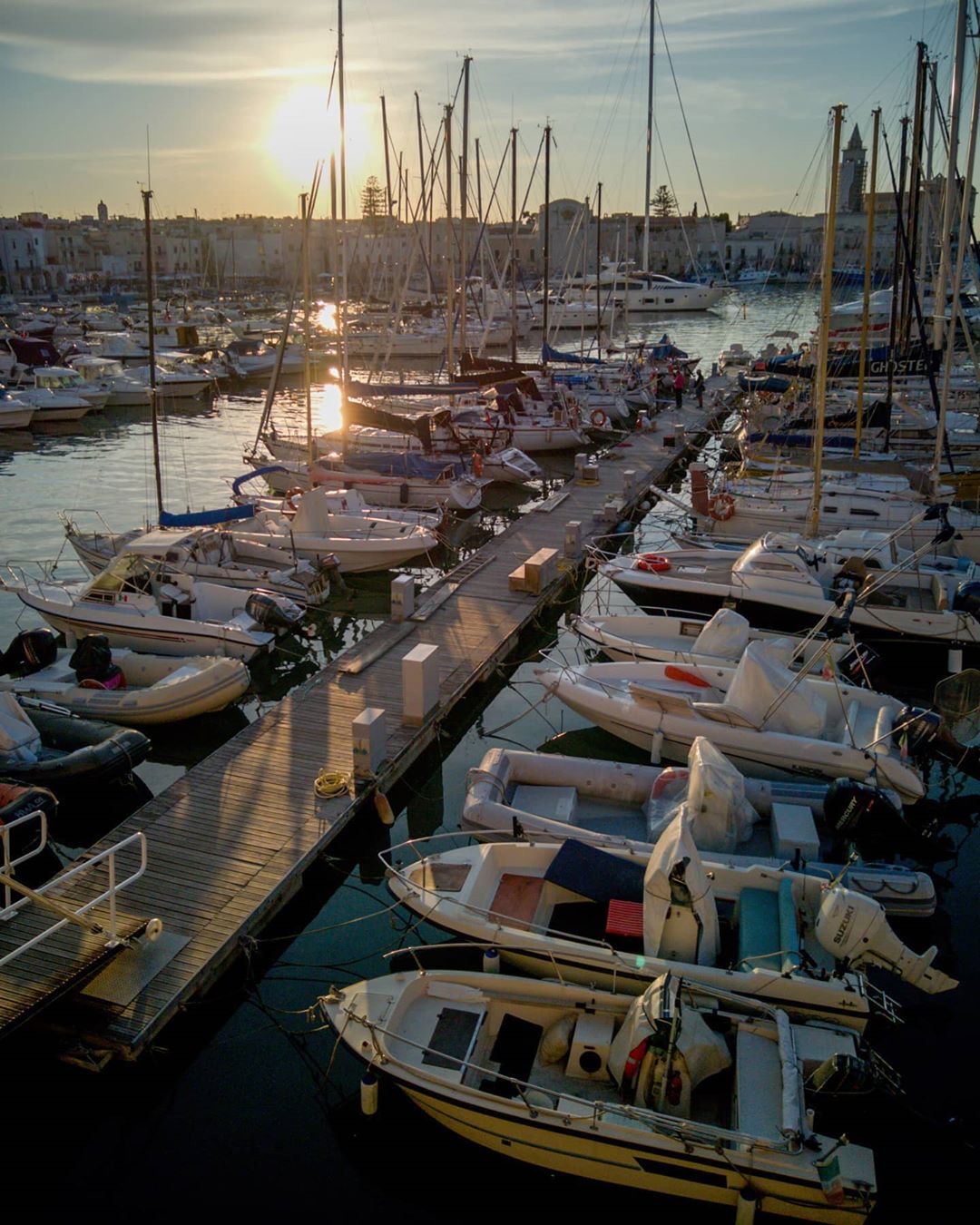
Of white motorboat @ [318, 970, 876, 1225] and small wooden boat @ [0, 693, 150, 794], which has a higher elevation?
small wooden boat @ [0, 693, 150, 794]

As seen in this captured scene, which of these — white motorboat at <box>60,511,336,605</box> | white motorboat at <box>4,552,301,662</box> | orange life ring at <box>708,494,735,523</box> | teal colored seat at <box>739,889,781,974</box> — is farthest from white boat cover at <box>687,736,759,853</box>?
orange life ring at <box>708,494,735,523</box>

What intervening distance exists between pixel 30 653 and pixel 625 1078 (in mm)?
12036

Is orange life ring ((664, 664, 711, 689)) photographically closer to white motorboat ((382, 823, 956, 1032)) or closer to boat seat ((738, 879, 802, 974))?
white motorboat ((382, 823, 956, 1032))

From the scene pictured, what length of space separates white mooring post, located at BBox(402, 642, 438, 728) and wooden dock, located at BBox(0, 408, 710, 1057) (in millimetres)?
170

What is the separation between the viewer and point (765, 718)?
12.9 meters

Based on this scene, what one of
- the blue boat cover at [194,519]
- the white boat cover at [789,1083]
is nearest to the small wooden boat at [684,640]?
the white boat cover at [789,1083]

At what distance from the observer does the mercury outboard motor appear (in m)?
12.6

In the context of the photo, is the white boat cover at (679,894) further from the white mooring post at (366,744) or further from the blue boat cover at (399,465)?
the blue boat cover at (399,465)

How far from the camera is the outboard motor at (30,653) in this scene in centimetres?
1595

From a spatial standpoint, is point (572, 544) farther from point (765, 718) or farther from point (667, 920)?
point (667, 920)

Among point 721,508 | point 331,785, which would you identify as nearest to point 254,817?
point 331,785

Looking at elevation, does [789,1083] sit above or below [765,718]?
below

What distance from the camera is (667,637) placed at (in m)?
16.6

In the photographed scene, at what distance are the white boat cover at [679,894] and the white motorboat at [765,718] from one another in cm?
425
